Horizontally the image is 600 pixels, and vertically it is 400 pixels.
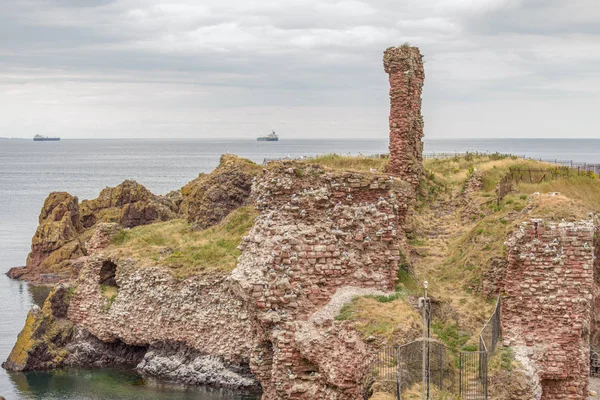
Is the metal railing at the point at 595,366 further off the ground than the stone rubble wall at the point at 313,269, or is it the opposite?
the stone rubble wall at the point at 313,269

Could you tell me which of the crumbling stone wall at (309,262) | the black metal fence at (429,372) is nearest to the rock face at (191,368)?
the crumbling stone wall at (309,262)

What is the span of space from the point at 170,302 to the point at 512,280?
71.9 ft

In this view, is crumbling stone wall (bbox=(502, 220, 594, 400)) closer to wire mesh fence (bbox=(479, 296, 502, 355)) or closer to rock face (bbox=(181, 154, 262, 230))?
wire mesh fence (bbox=(479, 296, 502, 355))

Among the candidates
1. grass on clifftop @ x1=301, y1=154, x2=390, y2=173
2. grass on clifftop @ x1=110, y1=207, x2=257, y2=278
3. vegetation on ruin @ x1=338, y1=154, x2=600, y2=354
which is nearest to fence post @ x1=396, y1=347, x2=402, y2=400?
vegetation on ruin @ x1=338, y1=154, x2=600, y2=354

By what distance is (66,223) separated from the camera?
61594 mm

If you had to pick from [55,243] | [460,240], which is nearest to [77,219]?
[55,243]

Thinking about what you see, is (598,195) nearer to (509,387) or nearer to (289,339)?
(509,387)

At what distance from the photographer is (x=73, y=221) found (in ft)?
207

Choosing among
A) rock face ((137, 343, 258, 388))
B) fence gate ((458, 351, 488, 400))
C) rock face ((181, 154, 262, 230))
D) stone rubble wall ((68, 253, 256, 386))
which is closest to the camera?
fence gate ((458, 351, 488, 400))

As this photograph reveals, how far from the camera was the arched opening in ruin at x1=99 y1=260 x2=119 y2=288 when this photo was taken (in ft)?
133

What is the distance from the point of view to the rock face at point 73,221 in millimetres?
60125

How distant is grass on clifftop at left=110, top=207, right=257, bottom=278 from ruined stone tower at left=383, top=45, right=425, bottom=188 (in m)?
9.41

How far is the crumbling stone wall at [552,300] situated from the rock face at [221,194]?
2723 centimetres

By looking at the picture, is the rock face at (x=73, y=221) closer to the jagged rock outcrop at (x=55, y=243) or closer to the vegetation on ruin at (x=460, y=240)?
the jagged rock outcrop at (x=55, y=243)
